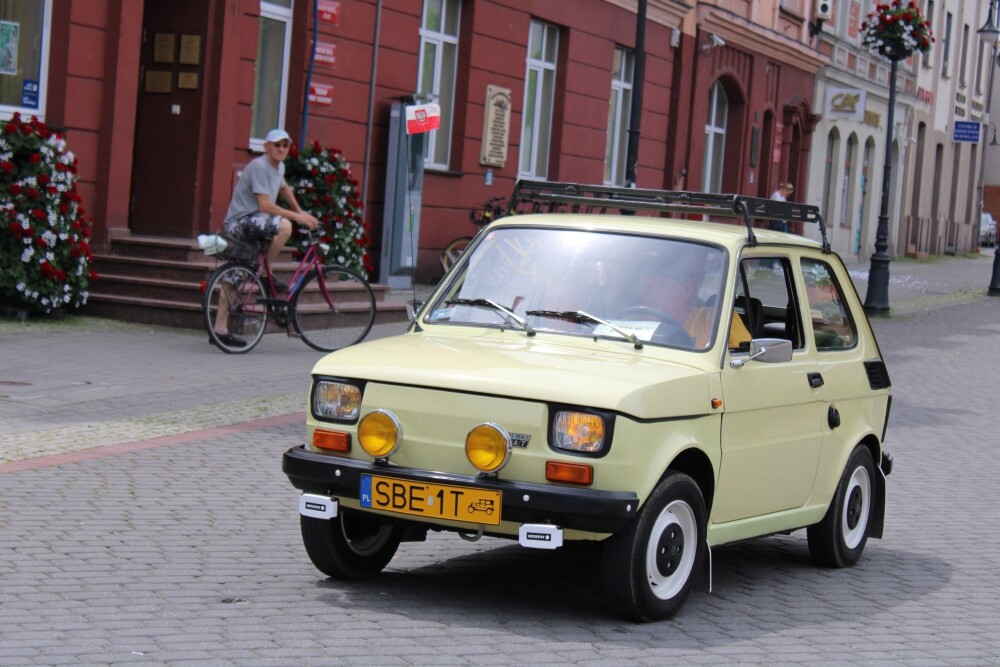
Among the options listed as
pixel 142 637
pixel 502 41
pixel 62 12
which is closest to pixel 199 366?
pixel 62 12

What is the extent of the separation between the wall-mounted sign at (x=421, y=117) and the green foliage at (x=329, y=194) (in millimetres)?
1852

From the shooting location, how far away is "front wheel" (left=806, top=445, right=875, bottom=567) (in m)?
7.56

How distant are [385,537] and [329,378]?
31.7 inches

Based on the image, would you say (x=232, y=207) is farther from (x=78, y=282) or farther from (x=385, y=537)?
(x=385, y=537)

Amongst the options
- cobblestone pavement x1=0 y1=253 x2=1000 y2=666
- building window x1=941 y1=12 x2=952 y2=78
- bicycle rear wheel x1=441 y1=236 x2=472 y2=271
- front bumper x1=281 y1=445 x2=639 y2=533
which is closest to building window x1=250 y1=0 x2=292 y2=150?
bicycle rear wheel x1=441 y1=236 x2=472 y2=271

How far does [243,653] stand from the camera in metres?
5.32

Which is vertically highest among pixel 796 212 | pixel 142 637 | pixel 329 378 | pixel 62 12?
pixel 62 12

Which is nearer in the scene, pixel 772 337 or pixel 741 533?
pixel 741 533

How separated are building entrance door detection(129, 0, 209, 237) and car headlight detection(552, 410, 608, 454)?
1193 centimetres

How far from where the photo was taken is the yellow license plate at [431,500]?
5.78 m

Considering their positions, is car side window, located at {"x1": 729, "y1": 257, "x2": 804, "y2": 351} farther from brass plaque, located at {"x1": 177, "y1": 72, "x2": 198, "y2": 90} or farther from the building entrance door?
brass plaque, located at {"x1": 177, "y1": 72, "x2": 198, "y2": 90}

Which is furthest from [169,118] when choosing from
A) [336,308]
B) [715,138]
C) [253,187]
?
[715,138]

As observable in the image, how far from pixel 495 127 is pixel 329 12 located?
493 cm

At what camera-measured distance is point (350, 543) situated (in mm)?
6520
